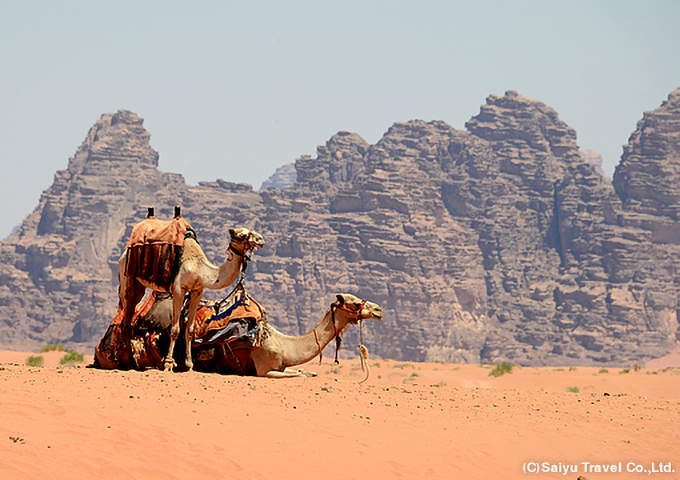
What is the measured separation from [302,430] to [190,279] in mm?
5118

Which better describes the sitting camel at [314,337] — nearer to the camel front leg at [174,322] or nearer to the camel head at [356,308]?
the camel head at [356,308]

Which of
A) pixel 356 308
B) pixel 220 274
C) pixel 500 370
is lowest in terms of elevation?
pixel 500 370

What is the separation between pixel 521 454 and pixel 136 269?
8147 millimetres

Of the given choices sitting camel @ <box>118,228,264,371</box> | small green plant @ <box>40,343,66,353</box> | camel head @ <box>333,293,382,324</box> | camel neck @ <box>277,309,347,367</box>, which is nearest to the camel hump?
sitting camel @ <box>118,228,264,371</box>

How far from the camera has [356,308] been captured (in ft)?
61.0

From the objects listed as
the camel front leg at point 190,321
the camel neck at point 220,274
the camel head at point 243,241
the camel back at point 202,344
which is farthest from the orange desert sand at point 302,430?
the camel head at point 243,241

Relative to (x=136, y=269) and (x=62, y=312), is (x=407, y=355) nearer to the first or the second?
(x=62, y=312)

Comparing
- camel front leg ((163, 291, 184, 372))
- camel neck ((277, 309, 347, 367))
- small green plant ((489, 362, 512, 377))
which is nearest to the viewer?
camel front leg ((163, 291, 184, 372))

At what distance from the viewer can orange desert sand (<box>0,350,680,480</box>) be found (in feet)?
36.0

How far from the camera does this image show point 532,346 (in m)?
198

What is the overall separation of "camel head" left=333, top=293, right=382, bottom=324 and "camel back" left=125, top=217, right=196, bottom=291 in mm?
3307

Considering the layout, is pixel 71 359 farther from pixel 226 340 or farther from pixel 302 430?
pixel 302 430

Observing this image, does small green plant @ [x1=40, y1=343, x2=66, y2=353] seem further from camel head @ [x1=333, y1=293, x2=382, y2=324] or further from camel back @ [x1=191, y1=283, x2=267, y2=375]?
camel head @ [x1=333, y1=293, x2=382, y2=324]

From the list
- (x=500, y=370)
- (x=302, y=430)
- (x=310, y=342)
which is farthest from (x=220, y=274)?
(x=500, y=370)
